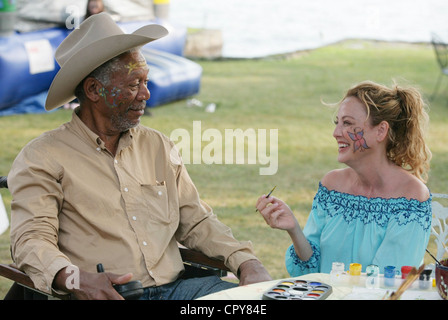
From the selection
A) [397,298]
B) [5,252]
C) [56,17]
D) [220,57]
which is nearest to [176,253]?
[397,298]

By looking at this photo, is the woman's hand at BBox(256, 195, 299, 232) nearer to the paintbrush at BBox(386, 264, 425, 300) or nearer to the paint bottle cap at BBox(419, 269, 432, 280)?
the paint bottle cap at BBox(419, 269, 432, 280)

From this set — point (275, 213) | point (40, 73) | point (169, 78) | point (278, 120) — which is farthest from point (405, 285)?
point (169, 78)

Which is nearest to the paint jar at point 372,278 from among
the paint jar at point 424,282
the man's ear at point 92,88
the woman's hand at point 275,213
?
the paint jar at point 424,282

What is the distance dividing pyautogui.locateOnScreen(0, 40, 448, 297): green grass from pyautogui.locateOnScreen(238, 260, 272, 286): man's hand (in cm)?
103

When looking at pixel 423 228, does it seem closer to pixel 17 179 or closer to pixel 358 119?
pixel 358 119

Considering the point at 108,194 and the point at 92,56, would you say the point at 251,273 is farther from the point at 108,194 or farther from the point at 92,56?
the point at 92,56

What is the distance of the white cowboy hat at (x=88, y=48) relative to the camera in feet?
9.03

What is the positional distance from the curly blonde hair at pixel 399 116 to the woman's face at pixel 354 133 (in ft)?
0.10

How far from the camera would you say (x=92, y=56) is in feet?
9.07

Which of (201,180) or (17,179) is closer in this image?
(17,179)

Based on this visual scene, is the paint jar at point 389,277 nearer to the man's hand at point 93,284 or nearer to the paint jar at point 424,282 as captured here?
the paint jar at point 424,282

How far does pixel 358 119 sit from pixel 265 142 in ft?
16.8

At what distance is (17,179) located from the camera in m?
2.61
